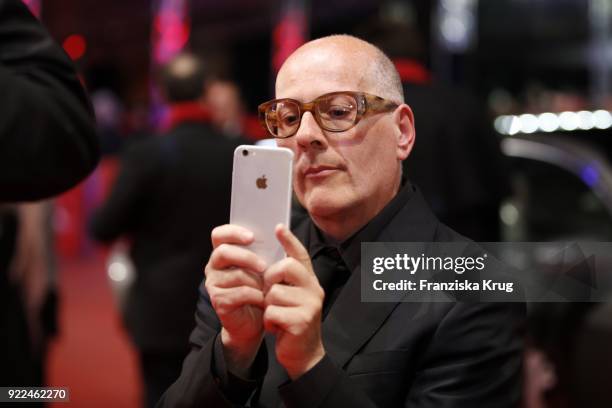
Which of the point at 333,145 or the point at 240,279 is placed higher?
the point at 333,145

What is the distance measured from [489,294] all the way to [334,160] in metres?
0.28

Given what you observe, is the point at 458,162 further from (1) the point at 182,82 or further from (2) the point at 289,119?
(1) the point at 182,82

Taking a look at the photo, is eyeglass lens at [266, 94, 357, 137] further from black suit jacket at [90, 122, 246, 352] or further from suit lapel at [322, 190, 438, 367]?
black suit jacket at [90, 122, 246, 352]

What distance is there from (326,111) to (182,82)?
4.77ft

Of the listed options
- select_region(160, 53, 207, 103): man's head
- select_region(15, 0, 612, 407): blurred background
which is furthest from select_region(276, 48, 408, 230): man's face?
select_region(160, 53, 207, 103): man's head

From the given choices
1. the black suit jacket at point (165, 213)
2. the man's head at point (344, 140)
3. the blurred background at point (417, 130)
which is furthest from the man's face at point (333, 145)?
the black suit jacket at point (165, 213)

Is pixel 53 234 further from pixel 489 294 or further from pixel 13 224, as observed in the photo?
pixel 489 294

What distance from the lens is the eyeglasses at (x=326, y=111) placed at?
1.22 metres

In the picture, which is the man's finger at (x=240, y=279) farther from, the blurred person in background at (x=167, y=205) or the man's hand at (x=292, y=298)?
the blurred person in background at (x=167, y=205)

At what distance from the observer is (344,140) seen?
1247mm

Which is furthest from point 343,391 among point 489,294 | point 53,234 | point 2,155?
point 53,234

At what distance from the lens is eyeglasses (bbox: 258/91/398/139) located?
1223 mm

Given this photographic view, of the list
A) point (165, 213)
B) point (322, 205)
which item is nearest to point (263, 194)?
point (322, 205)

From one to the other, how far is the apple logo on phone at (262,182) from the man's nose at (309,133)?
0.17 m
